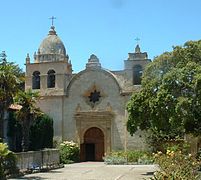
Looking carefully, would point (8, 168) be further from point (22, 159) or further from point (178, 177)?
point (178, 177)

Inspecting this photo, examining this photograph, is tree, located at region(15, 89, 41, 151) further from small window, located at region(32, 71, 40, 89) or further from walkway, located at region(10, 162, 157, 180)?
small window, located at region(32, 71, 40, 89)

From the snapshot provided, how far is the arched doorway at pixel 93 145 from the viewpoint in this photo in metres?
40.7

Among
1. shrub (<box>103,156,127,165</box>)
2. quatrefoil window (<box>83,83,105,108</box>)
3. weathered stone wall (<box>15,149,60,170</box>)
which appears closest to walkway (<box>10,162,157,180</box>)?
weathered stone wall (<box>15,149,60,170</box>)

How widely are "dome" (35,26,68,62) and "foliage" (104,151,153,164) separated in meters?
10.5

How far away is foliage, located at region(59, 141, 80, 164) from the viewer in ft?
124

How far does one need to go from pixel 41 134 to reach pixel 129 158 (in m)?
7.76

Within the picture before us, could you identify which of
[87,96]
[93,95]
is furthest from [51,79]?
[93,95]

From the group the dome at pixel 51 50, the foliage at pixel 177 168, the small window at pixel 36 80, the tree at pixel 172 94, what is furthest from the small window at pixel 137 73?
the foliage at pixel 177 168

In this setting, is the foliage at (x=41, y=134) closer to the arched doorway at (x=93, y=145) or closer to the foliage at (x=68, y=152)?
the foliage at (x=68, y=152)

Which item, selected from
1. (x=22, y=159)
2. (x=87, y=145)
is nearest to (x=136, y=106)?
(x=22, y=159)

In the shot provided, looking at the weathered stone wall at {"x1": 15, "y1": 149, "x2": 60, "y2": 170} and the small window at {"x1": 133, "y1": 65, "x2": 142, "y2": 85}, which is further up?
the small window at {"x1": 133, "y1": 65, "x2": 142, "y2": 85}

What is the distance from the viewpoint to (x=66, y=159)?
125 ft

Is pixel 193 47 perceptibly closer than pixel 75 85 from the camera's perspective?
Yes

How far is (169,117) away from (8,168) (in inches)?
366
